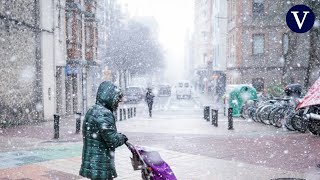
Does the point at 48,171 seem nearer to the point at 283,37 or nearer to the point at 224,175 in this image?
the point at 224,175

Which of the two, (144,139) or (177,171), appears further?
(144,139)

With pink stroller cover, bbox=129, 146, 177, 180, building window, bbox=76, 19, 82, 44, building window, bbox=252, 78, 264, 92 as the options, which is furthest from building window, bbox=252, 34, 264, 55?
pink stroller cover, bbox=129, 146, 177, 180

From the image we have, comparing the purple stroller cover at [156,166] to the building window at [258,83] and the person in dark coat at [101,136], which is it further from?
the building window at [258,83]

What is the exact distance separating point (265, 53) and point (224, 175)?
27004 mm

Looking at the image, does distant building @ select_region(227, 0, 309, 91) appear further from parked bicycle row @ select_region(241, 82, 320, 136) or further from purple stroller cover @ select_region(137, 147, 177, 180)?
purple stroller cover @ select_region(137, 147, 177, 180)

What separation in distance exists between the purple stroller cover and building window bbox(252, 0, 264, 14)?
3121 centimetres

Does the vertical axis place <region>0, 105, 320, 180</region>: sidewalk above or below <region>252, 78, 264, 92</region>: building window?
below

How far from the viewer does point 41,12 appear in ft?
69.0

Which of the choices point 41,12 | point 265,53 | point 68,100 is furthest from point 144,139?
point 265,53

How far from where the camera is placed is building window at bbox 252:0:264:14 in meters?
33.8

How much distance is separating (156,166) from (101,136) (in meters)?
0.68
